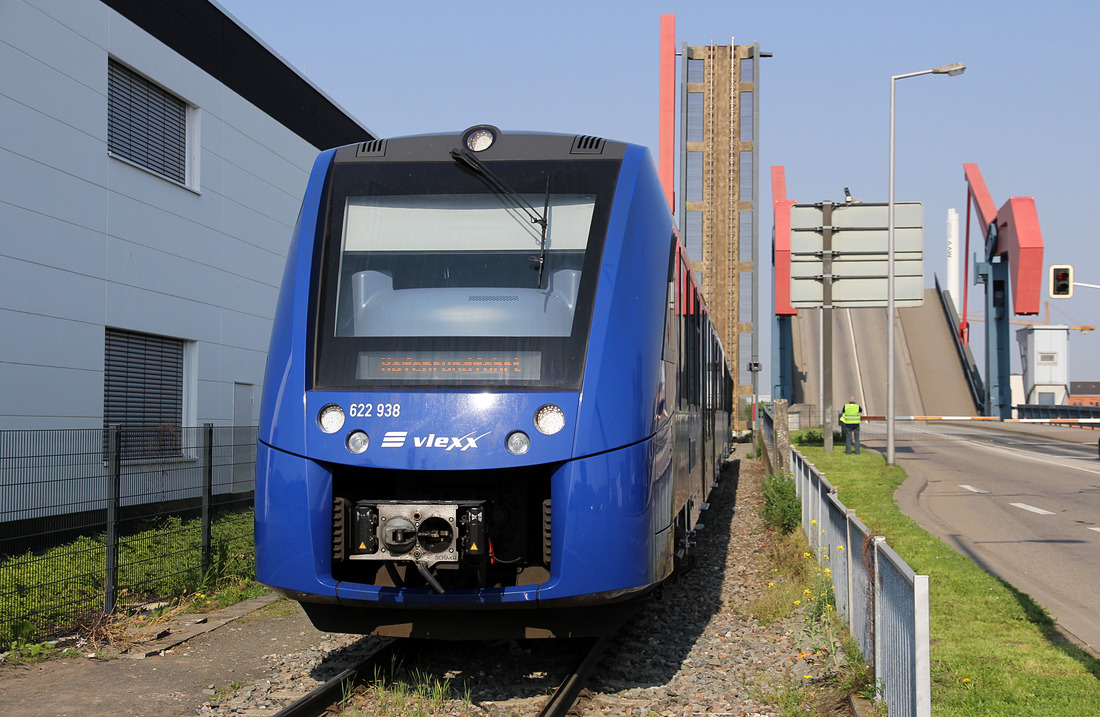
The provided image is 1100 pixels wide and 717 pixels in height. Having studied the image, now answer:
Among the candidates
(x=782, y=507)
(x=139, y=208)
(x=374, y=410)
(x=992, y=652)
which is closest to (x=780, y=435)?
(x=782, y=507)

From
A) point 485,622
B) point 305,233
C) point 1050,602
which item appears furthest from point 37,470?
point 1050,602

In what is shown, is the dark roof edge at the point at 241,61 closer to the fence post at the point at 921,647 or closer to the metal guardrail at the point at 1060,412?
the fence post at the point at 921,647

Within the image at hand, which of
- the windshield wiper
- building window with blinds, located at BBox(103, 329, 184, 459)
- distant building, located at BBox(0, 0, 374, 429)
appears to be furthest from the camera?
building window with blinds, located at BBox(103, 329, 184, 459)

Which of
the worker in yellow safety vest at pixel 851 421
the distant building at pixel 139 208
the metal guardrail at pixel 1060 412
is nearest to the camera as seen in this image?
the distant building at pixel 139 208

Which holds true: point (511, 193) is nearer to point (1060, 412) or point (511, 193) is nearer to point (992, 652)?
point (992, 652)

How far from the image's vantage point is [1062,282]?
20531 mm

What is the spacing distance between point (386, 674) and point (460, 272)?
2630 millimetres

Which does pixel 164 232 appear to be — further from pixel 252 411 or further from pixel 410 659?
pixel 410 659

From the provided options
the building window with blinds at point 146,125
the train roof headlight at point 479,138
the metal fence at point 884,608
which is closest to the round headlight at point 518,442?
the metal fence at point 884,608

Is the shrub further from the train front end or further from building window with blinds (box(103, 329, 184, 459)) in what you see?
building window with blinds (box(103, 329, 184, 459))

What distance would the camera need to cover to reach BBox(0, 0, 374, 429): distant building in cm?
1180

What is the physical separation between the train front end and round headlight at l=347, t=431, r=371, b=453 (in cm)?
1

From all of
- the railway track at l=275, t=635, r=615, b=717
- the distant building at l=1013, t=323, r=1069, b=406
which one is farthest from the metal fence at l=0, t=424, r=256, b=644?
the distant building at l=1013, t=323, r=1069, b=406

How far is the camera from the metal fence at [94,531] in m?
7.79
